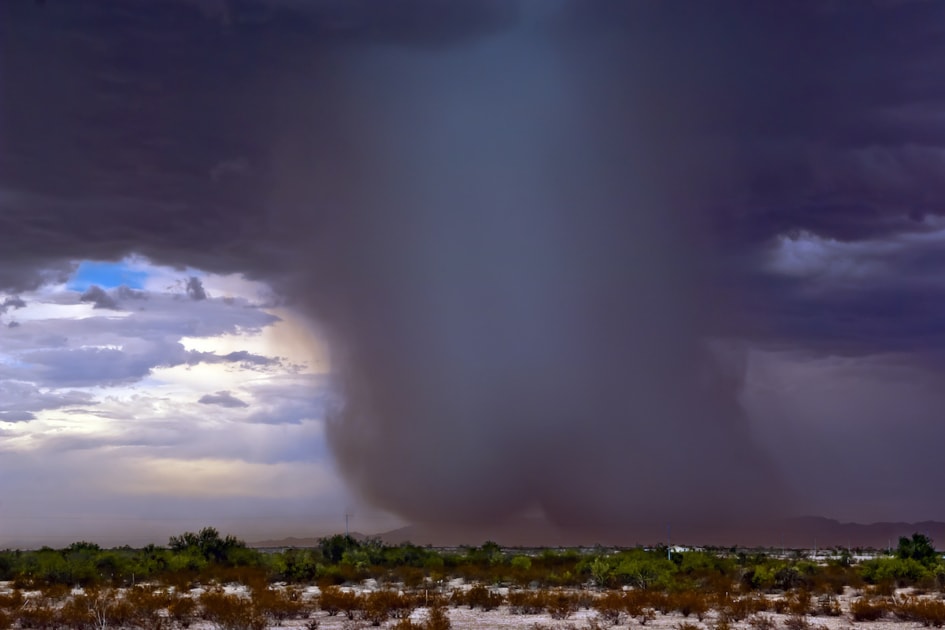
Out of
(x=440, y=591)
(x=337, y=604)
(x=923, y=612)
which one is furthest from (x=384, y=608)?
(x=923, y=612)

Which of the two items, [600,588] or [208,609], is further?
[600,588]

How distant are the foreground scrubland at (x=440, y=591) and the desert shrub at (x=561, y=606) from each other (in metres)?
0.11

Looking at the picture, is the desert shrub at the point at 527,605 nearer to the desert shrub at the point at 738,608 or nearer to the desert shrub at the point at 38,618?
the desert shrub at the point at 738,608

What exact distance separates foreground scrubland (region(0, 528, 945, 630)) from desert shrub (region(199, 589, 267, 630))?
95mm

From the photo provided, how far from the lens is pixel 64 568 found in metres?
70.1

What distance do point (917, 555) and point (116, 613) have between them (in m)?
72.0

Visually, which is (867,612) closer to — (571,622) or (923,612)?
(923,612)

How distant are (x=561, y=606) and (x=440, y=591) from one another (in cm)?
1720

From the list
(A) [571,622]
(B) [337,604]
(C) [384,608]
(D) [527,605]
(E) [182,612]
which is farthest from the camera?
(D) [527,605]

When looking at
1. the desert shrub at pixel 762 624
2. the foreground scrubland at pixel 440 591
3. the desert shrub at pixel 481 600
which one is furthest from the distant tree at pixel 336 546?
the desert shrub at pixel 762 624

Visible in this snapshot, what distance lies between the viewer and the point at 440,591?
208ft

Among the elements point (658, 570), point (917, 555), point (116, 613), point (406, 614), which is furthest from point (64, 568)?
point (917, 555)

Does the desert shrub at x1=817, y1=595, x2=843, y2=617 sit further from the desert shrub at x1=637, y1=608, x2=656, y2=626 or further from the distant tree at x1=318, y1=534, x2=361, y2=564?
the distant tree at x1=318, y1=534, x2=361, y2=564

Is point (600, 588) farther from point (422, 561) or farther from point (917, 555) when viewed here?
point (917, 555)
